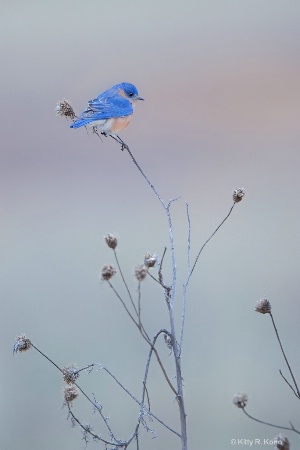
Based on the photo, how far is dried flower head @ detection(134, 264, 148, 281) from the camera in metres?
2.09

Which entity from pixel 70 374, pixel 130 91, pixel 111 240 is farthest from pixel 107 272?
pixel 130 91

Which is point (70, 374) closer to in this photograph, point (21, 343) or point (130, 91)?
point (21, 343)

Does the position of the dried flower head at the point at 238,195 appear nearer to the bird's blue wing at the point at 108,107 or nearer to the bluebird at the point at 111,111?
the bluebird at the point at 111,111

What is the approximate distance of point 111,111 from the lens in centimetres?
425

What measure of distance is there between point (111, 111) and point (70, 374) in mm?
2172

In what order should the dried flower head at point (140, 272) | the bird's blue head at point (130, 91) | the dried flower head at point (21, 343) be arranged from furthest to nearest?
the bird's blue head at point (130, 91) → the dried flower head at point (21, 343) → the dried flower head at point (140, 272)

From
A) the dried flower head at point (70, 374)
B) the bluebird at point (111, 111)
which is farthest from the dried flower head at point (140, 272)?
the bluebird at point (111, 111)

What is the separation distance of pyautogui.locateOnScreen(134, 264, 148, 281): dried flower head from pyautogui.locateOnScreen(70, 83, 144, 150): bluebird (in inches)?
67.6

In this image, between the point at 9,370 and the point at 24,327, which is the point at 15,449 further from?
the point at 24,327

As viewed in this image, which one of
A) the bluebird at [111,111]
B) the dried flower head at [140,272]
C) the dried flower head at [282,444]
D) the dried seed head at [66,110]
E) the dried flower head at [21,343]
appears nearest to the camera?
the dried flower head at [282,444]

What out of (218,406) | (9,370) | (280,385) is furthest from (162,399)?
(9,370)

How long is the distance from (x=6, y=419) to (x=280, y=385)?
220 centimetres

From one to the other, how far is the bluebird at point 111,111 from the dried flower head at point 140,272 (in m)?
1.72

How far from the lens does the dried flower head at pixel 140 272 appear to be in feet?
6.86
